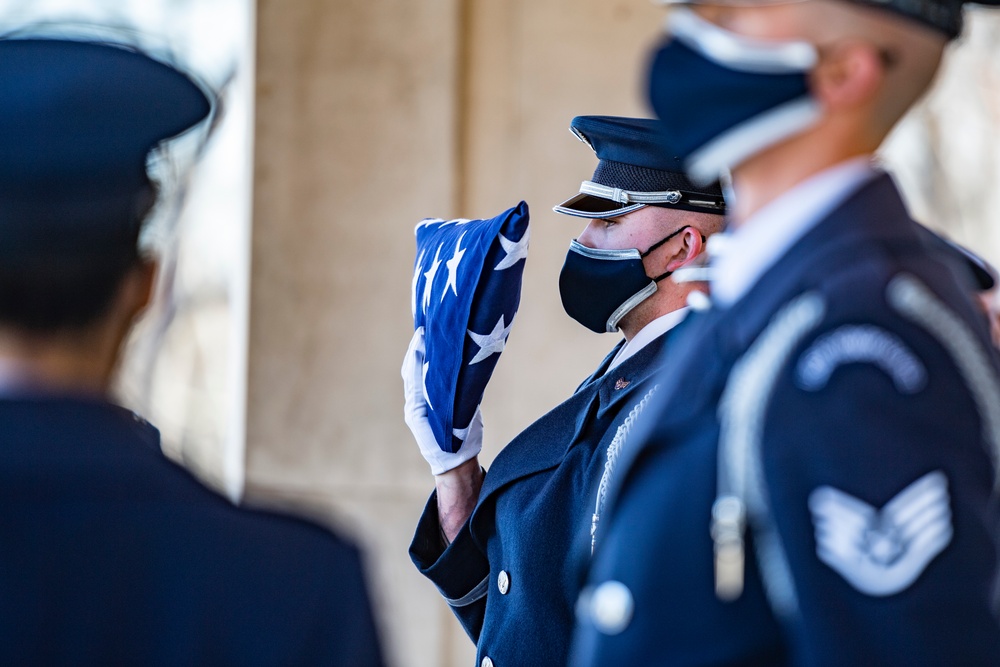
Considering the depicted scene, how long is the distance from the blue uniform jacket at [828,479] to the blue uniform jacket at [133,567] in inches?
11.4

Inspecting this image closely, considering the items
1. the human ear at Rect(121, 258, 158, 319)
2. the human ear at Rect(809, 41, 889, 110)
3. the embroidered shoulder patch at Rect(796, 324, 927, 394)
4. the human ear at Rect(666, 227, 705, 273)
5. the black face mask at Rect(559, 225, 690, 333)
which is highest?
the human ear at Rect(809, 41, 889, 110)

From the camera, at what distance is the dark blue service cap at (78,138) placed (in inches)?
40.0

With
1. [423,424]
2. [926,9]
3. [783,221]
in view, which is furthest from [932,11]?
[423,424]

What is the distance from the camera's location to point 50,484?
Answer: 3.26 feet

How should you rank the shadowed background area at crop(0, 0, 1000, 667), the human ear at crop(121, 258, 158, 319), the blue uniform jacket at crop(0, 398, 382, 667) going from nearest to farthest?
the blue uniform jacket at crop(0, 398, 382, 667), the human ear at crop(121, 258, 158, 319), the shadowed background area at crop(0, 0, 1000, 667)

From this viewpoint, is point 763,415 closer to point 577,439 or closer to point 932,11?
point 932,11

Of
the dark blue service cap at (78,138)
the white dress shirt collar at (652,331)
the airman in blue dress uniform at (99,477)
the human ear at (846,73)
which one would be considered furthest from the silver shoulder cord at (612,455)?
the dark blue service cap at (78,138)

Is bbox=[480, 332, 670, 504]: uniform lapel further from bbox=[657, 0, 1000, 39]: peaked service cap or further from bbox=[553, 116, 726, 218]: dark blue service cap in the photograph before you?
bbox=[657, 0, 1000, 39]: peaked service cap

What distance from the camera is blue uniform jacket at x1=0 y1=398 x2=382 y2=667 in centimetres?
98

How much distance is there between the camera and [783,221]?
4.15ft

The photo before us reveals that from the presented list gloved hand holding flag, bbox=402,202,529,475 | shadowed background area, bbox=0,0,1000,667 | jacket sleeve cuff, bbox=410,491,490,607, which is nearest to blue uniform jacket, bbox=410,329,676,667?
jacket sleeve cuff, bbox=410,491,490,607

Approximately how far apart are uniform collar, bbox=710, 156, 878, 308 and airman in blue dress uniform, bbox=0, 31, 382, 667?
47 cm

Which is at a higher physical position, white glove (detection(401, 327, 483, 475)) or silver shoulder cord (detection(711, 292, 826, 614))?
silver shoulder cord (detection(711, 292, 826, 614))

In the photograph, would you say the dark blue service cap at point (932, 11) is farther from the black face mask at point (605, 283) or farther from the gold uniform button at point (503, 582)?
the gold uniform button at point (503, 582)
